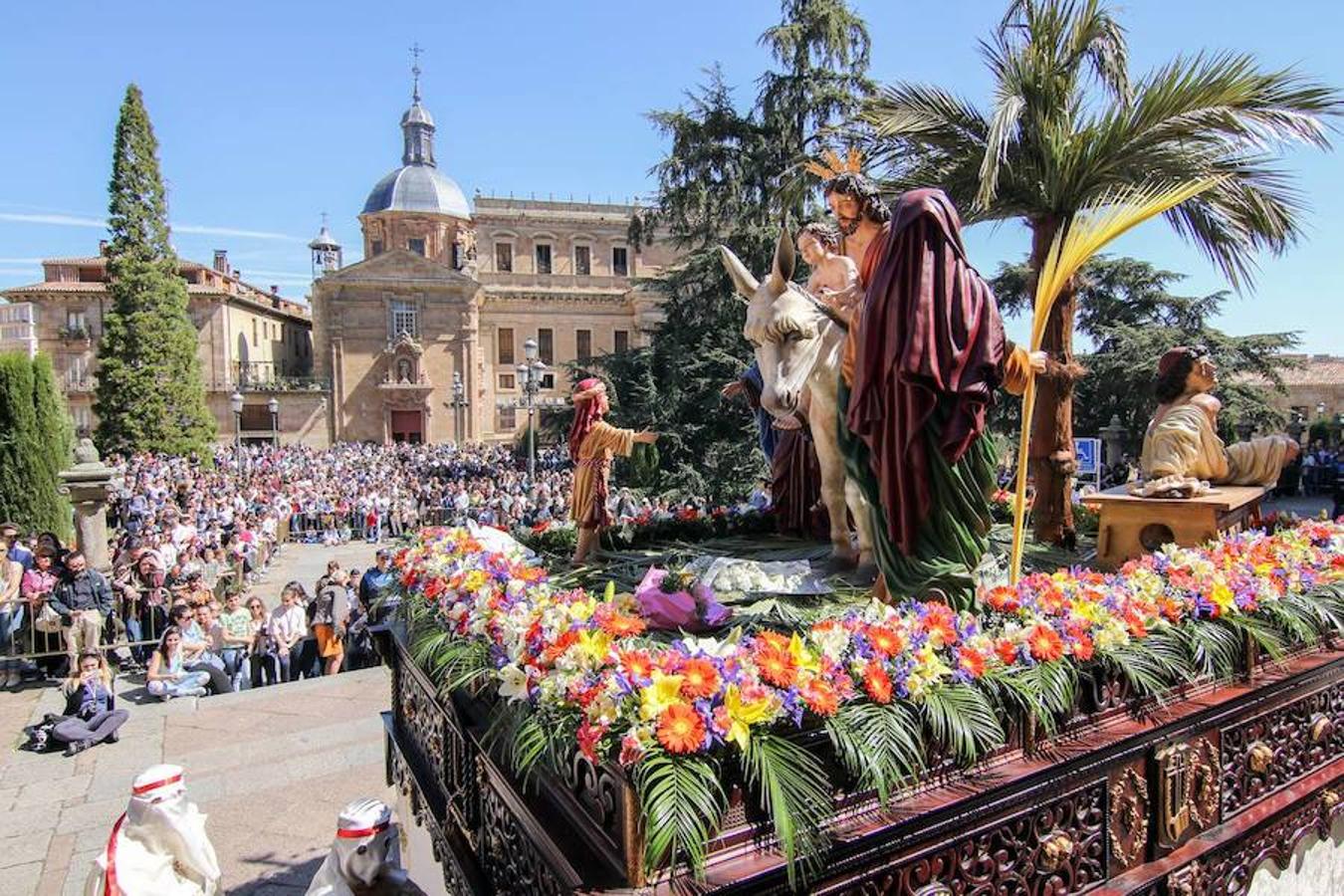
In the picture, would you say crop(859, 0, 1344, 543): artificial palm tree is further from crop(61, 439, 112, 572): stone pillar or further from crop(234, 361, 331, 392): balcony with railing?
crop(234, 361, 331, 392): balcony with railing

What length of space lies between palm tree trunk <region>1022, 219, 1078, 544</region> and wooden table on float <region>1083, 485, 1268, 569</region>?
1.60m

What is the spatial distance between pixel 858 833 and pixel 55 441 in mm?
19419

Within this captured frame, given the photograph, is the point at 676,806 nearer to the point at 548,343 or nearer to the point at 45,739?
the point at 45,739

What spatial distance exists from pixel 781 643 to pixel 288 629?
8.45m

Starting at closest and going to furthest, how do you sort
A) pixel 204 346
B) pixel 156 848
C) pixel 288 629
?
pixel 156 848
pixel 288 629
pixel 204 346

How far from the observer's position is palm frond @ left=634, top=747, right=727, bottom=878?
7.13 feet

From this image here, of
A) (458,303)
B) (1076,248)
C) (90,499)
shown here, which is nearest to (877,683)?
(1076,248)

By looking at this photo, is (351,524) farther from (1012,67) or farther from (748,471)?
(1012,67)

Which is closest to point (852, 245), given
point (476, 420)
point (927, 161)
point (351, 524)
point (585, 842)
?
point (585, 842)

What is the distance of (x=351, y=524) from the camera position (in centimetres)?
2334

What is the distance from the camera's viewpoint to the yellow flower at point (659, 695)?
92.2 inches

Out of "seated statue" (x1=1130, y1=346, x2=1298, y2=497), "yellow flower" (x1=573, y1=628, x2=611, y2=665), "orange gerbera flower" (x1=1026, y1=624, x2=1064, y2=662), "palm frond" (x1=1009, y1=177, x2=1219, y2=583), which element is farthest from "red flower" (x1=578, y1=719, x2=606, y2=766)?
"seated statue" (x1=1130, y1=346, x2=1298, y2=497)

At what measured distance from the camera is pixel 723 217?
1897 centimetres

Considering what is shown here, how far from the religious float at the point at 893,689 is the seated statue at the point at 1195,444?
1140 millimetres
